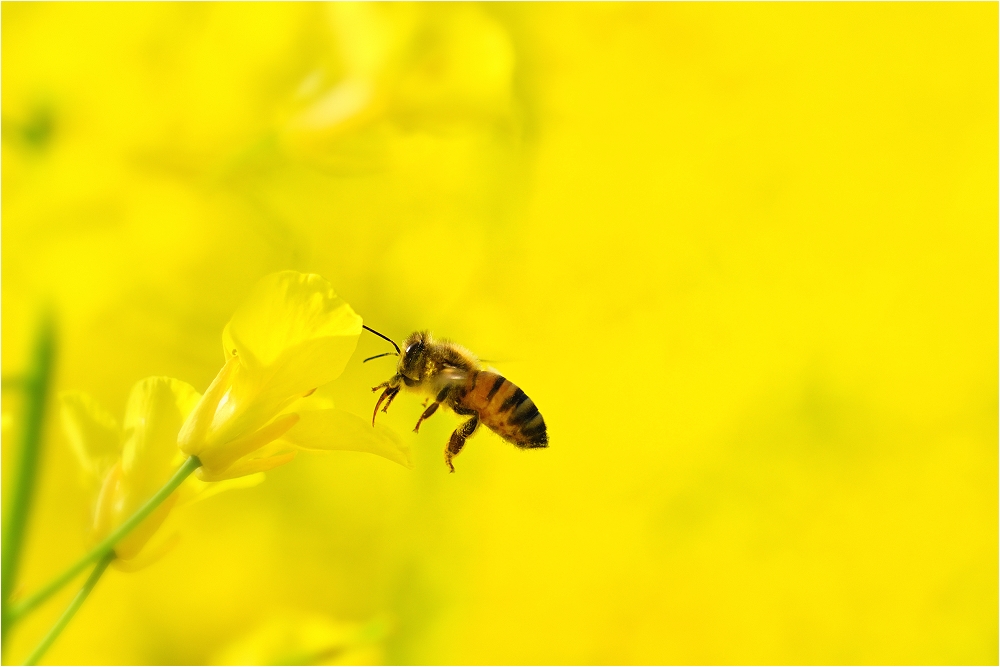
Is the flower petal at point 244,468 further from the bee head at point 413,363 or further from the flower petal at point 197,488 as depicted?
the bee head at point 413,363

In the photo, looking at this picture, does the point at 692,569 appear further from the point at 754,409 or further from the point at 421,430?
the point at 421,430

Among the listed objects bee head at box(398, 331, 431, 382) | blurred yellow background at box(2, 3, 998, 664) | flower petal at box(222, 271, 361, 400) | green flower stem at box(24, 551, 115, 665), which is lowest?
green flower stem at box(24, 551, 115, 665)

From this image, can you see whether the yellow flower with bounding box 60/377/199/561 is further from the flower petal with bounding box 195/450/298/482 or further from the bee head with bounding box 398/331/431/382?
the bee head with bounding box 398/331/431/382

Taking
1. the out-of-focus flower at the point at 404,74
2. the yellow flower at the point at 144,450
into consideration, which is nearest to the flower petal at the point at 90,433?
the yellow flower at the point at 144,450

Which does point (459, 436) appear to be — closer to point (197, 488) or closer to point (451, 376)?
point (451, 376)

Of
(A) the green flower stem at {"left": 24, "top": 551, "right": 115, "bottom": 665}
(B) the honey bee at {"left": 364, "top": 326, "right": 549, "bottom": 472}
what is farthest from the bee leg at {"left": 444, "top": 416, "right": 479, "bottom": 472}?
(A) the green flower stem at {"left": 24, "top": 551, "right": 115, "bottom": 665}

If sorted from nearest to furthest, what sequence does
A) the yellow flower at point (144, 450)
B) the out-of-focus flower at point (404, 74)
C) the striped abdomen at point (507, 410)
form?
1. the yellow flower at point (144, 450)
2. the striped abdomen at point (507, 410)
3. the out-of-focus flower at point (404, 74)
